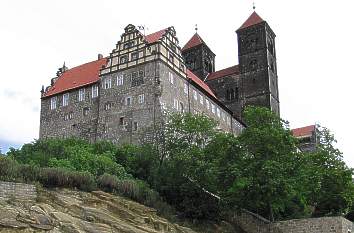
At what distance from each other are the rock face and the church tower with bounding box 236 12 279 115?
50429mm

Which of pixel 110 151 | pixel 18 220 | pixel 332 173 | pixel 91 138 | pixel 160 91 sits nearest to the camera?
pixel 18 220

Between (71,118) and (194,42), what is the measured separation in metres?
37.7

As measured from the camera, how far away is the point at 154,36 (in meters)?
57.4

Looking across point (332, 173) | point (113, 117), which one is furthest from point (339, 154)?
point (113, 117)

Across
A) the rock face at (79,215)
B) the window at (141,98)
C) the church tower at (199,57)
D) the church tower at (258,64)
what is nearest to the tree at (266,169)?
the rock face at (79,215)

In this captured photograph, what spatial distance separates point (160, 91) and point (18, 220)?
30222mm

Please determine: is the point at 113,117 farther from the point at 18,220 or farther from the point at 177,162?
the point at 18,220

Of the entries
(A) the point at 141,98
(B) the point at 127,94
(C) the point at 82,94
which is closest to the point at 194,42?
(C) the point at 82,94

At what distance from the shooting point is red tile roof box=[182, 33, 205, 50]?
92.2m

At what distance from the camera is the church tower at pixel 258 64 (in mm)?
81125

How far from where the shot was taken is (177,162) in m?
38.7

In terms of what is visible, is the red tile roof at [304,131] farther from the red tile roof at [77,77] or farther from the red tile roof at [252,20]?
the red tile roof at [77,77]

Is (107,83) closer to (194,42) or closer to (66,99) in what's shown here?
(66,99)

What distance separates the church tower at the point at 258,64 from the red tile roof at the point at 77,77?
2520 centimetres
